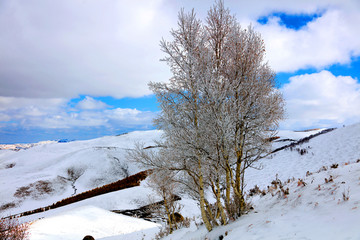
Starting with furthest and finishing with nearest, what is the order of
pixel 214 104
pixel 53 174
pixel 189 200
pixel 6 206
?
pixel 53 174
pixel 189 200
pixel 6 206
pixel 214 104

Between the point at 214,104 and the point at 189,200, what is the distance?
19582 millimetres

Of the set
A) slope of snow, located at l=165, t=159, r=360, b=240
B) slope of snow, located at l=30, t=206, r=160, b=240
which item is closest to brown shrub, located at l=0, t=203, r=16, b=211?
slope of snow, located at l=30, t=206, r=160, b=240

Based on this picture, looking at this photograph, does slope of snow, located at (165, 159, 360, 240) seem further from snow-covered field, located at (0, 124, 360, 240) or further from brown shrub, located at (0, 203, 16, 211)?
brown shrub, located at (0, 203, 16, 211)

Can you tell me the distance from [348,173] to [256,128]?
3.43m

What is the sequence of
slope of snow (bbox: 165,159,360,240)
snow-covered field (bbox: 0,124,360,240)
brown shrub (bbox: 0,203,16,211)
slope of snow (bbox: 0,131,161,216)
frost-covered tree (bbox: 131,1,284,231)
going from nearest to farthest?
1. slope of snow (bbox: 165,159,360,240)
2. snow-covered field (bbox: 0,124,360,240)
3. frost-covered tree (bbox: 131,1,284,231)
4. brown shrub (bbox: 0,203,16,211)
5. slope of snow (bbox: 0,131,161,216)

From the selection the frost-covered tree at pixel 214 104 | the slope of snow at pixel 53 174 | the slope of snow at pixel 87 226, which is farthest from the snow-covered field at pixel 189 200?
the frost-covered tree at pixel 214 104

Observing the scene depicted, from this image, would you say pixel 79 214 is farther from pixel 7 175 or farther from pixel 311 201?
pixel 7 175

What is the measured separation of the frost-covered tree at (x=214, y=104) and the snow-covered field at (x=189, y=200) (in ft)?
4.98

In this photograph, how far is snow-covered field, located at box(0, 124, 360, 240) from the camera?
15.9 ft

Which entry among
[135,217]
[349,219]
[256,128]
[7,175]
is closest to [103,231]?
[135,217]

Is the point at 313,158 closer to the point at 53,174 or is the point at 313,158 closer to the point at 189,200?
Result: the point at 189,200

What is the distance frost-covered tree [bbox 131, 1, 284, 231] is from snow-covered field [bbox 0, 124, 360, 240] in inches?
59.8

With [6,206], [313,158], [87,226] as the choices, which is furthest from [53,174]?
[313,158]

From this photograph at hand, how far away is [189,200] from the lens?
22828 mm
